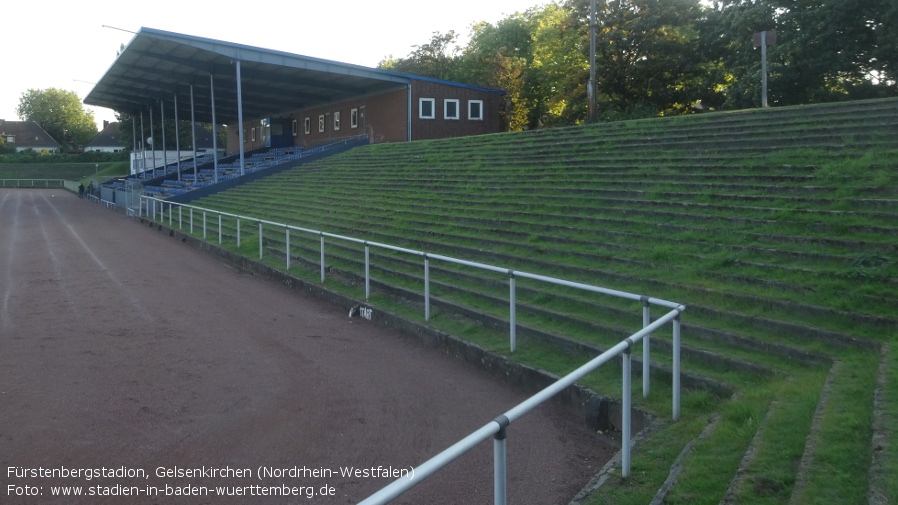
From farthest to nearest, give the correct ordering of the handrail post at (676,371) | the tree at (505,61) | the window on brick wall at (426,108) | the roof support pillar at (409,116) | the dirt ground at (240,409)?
the tree at (505,61), the window on brick wall at (426,108), the roof support pillar at (409,116), the handrail post at (676,371), the dirt ground at (240,409)

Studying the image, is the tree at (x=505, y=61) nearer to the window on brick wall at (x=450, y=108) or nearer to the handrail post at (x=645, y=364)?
the window on brick wall at (x=450, y=108)

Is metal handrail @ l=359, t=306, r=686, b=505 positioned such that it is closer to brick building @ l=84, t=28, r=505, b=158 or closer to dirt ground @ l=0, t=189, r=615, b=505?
dirt ground @ l=0, t=189, r=615, b=505

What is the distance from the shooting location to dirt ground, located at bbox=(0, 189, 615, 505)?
193 inches

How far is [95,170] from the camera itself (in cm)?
8125

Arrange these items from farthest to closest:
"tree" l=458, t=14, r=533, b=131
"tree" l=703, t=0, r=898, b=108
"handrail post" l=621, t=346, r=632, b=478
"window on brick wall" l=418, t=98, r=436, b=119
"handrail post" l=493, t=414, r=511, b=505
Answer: "tree" l=458, t=14, r=533, b=131
"window on brick wall" l=418, t=98, r=436, b=119
"tree" l=703, t=0, r=898, b=108
"handrail post" l=621, t=346, r=632, b=478
"handrail post" l=493, t=414, r=511, b=505

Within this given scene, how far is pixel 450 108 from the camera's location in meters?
36.1

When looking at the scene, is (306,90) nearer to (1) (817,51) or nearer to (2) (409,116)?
(2) (409,116)

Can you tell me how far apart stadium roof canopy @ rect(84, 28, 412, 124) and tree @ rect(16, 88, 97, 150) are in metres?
83.8

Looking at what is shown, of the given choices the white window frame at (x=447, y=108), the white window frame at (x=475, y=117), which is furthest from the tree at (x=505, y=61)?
the white window frame at (x=447, y=108)

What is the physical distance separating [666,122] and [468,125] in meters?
21.6

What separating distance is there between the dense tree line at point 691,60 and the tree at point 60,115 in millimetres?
92901

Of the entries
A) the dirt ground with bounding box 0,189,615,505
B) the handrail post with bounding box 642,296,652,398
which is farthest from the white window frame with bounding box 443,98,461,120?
the handrail post with bounding box 642,296,652,398

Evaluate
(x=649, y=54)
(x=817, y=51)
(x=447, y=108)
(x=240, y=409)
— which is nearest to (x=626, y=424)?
(x=240, y=409)

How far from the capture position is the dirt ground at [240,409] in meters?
4.89
